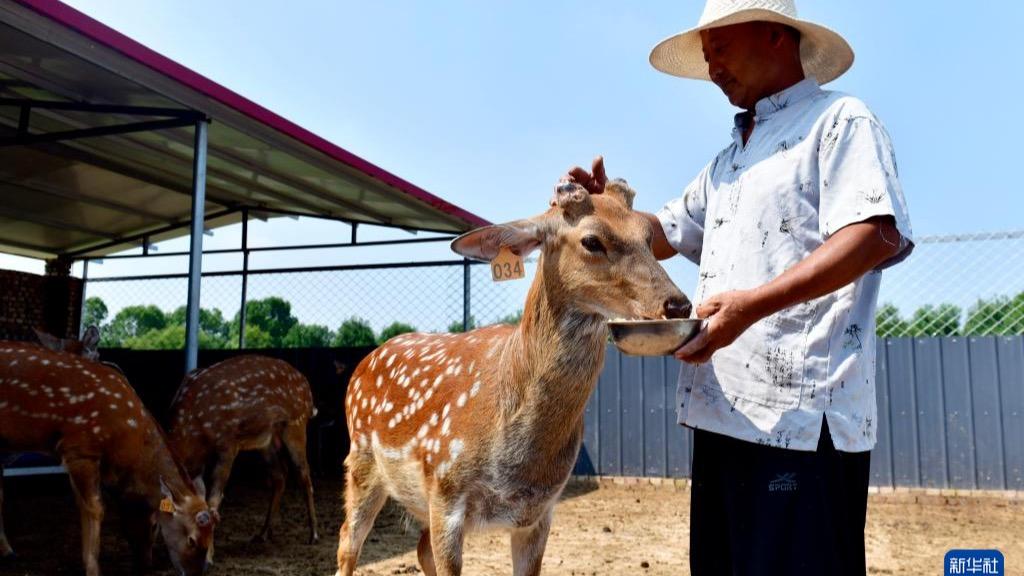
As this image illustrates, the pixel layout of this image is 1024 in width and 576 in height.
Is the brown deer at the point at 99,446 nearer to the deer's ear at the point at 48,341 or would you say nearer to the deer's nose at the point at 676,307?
the deer's ear at the point at 48,341

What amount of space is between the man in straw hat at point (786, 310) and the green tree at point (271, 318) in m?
10.8

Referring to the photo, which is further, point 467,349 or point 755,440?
point 467,349

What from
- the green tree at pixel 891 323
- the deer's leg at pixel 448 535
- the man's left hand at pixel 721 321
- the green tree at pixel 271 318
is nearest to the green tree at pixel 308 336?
the green tree at pixel 271 318

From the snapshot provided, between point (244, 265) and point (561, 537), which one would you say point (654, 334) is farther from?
point (244, 265)

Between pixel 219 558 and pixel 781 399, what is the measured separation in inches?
195

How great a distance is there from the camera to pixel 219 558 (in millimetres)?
5598

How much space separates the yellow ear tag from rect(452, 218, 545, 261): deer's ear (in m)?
0.02

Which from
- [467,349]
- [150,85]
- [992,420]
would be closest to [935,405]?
[992,420]

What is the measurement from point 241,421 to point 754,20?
18.6ft

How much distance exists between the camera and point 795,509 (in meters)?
1.76

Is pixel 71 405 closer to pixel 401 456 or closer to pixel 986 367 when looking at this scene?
pixel 401 456

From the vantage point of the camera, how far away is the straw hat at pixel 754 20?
191 centimetres

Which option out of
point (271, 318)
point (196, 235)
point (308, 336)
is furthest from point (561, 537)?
point (271, 318)

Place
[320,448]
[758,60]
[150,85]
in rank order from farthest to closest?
[320,448]
[150,85]
[758,60]
